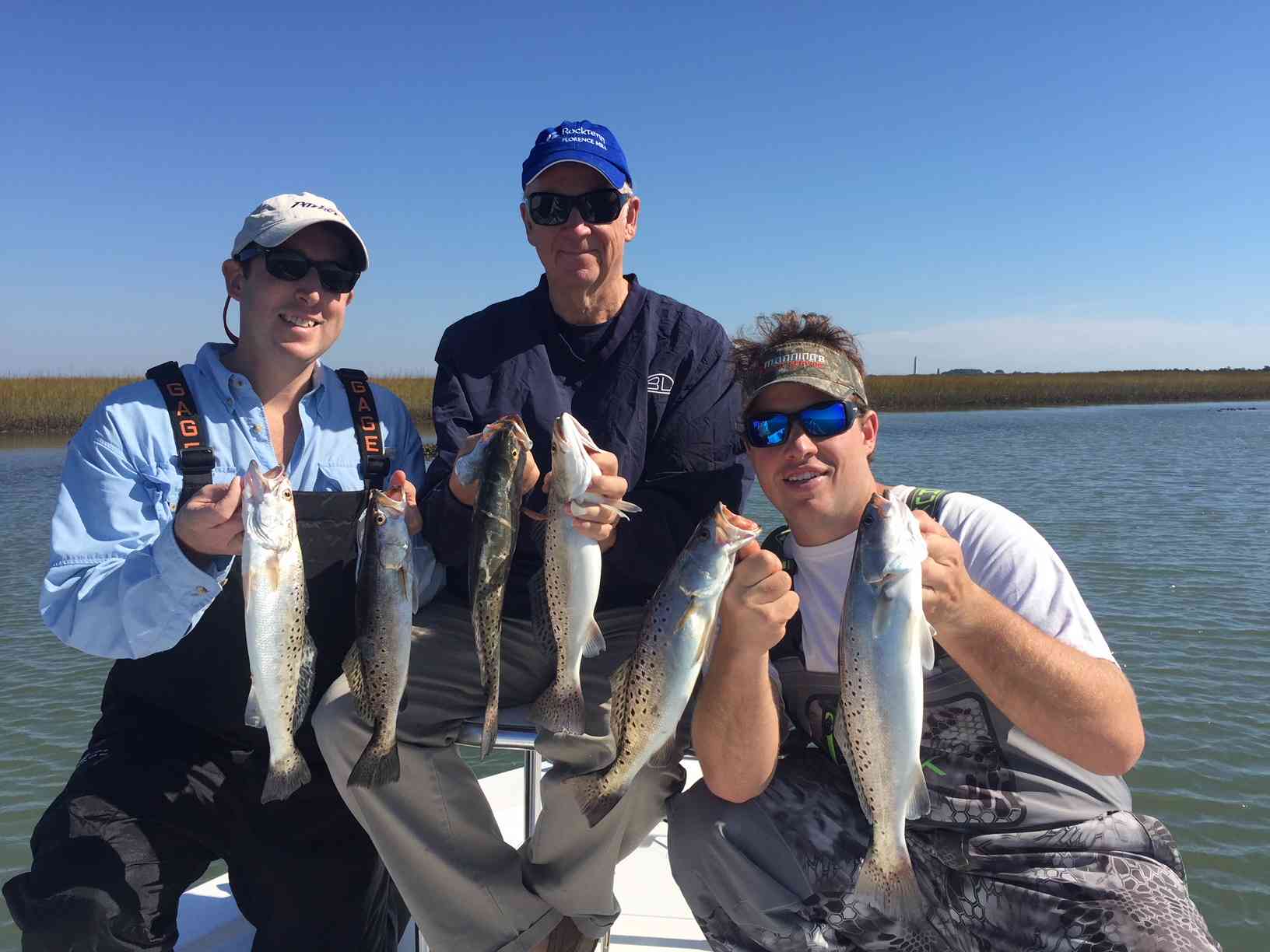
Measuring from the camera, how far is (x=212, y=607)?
3729 mm

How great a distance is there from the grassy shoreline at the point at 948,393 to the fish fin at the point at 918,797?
25876mm

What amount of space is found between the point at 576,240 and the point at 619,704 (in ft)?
7.22

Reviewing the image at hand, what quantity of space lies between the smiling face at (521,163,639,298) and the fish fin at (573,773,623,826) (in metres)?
2.27

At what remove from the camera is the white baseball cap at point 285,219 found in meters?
3.82

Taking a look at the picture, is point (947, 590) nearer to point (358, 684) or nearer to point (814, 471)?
point (814, 471)

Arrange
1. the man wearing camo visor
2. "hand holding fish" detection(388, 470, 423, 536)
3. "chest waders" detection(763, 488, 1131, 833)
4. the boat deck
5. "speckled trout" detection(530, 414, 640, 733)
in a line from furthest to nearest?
1. the boat deck
2. "hand holding fish" detection(388, 470, 423, 536)
3. "speckled trout" detection(530, 414, 640, 733)
4. "chest waders" detection(763, 488, 1131, 833)
5. the man wearing camo visor

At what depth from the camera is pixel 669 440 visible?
4.13 metres

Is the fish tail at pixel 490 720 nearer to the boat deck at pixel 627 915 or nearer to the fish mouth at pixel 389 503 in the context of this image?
the fish mouth at pixel 389 503

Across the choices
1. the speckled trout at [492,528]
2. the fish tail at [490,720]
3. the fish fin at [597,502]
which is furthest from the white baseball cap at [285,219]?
the fish tail at [490,720]

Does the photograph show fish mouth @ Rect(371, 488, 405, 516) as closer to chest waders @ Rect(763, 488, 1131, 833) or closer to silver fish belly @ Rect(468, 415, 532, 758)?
silver fish belly @ Rect(468, 415, 532, 758)

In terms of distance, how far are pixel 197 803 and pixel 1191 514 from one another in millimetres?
21903

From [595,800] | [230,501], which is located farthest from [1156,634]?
[230,501]

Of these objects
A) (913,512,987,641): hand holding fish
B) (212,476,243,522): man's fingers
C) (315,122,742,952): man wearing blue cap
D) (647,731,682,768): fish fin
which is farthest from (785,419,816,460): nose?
(212,476,243,522): man's fingers

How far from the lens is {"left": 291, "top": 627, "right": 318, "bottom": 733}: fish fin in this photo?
3414 millimetres
